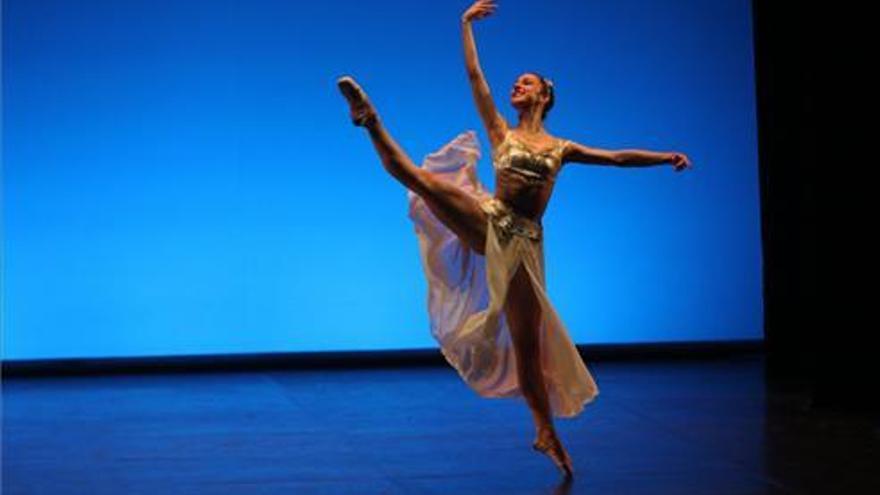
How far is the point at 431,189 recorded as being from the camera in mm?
4426

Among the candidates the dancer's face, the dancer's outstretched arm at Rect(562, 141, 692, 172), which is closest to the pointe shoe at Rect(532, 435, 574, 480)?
the dancer's outstretched arm at Rect(562, 141, 692, 172)

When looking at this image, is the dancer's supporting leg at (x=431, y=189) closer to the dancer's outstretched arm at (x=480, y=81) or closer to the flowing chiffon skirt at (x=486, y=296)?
the flowing chiffon skirt at (x=486, y=296)

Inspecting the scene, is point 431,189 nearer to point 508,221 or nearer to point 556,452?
point 508,221

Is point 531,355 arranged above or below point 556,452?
above

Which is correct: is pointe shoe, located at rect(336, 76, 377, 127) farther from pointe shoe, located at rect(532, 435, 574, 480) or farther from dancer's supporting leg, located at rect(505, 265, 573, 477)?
pointe shoe, located at rect(532, 435, 574, 480)

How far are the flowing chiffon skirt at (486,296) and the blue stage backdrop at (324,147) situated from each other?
2.40 metres

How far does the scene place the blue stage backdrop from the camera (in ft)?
22.7

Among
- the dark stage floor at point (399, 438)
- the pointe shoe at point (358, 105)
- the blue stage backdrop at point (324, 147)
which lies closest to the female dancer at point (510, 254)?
the pointe shoe at point (358, 105)

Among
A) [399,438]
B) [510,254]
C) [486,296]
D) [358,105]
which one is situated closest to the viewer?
[358,105]

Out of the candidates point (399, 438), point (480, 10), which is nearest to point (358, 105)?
point (480, 10)

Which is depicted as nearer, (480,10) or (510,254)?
(510,254)

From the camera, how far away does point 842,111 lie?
609cm

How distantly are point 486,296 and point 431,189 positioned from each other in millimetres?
491

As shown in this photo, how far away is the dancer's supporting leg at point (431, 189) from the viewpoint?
4.32 meters
